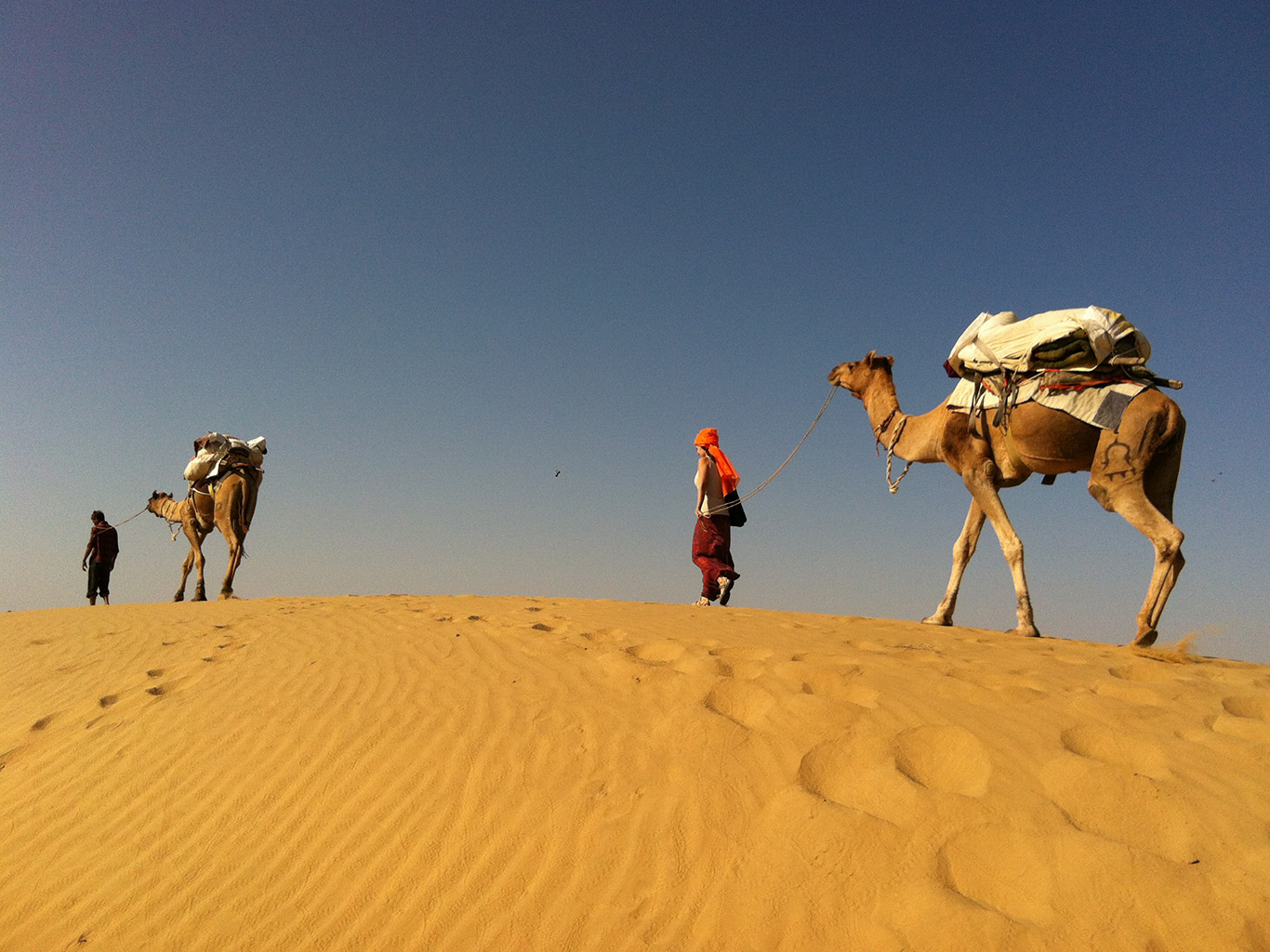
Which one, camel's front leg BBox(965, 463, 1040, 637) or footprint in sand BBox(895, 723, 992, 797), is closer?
footprint in sand BBox(895, 723, 992, 797)

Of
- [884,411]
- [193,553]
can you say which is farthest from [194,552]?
[884,411]

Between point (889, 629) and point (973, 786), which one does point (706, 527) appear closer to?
point (889, 629)

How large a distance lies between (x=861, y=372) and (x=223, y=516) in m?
11.1

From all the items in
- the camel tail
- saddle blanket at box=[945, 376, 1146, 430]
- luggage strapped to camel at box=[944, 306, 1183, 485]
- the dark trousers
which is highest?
luggage strapped to camel at box=[944, 306, 1183, 485]

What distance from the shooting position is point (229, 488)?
12.8 m

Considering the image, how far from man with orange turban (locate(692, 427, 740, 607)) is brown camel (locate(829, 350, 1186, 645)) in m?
2.36

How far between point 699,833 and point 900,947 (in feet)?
2.76

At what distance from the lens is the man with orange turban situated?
9734 millimetres

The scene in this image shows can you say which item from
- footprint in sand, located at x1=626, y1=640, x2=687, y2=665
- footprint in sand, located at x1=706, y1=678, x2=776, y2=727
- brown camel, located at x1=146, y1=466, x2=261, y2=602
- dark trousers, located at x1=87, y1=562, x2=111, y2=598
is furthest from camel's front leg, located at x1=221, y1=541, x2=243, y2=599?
footprint in sand, located at x1=706, y1=678, x2=776, y2=727

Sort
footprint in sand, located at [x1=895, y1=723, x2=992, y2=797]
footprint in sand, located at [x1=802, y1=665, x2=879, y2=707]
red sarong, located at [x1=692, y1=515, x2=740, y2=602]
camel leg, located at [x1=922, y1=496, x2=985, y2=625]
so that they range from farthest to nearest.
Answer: red sarong, located at [x1=692, y1=515, x2=740, y2=602], camel leg, located at [x1=922, y1=496, x2=985, y2=625], footprint in sand, located at [x1=802, y1=665, x2=879, y2=707], footprint in sand, located at [x1=895, y1=723, x2=992, y2=797]

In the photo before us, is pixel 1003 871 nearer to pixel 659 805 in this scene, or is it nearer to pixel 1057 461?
pixel 659 805

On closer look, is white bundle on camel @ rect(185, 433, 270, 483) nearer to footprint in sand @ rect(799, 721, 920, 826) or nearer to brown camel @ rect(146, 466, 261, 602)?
brown camel @ rect(146, 466, 261, 602)

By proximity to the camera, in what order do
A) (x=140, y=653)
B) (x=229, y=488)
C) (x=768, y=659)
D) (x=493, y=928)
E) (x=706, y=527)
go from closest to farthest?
(x=493, y=928)
(x=768, y=659)
(x=140, y=653)
(x=706, y=527)
(x=229, y=488)

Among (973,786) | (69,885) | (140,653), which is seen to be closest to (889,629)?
(973,786)
